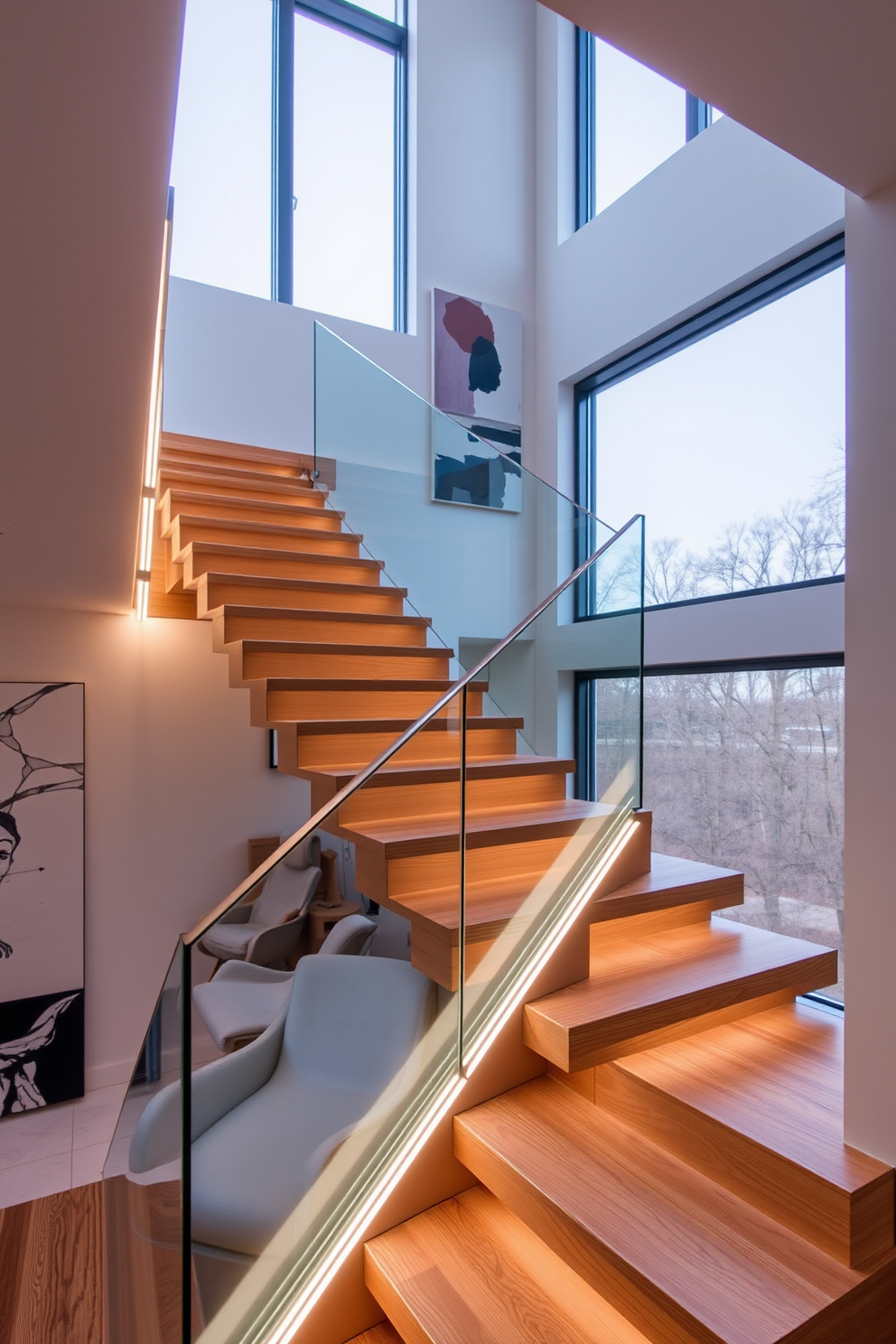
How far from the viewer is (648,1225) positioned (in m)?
1.81

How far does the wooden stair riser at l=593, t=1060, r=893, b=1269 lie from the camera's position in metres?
1.72

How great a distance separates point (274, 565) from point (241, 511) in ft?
1.56

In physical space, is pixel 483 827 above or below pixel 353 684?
below

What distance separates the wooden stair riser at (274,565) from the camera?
3.60 meters

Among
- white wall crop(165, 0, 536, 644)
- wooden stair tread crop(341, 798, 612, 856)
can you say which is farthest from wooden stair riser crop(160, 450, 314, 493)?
wooden stair tread crop(341, 798, 612, 856)

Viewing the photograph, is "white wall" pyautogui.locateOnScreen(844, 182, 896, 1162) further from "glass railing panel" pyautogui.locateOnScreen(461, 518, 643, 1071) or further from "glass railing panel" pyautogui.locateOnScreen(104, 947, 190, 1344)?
"glass railing panel" pyautogui.locateOnScreen(104, 947, 190, 1344)

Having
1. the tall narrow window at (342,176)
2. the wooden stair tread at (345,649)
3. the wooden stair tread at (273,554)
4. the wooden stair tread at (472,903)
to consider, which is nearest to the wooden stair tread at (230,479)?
the wooden stair tread at (273,554)

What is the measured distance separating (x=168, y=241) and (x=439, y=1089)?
7.14 ft

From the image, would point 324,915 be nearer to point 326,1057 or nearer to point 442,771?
point 326,1057

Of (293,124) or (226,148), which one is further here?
(293,124)

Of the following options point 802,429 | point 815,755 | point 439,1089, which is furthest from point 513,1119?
point 802,429

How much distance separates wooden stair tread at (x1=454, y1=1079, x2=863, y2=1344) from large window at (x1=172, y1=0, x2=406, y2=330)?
16.7 feet

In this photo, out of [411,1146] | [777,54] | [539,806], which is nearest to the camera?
[777,54]

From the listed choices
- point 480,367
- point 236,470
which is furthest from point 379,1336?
point 480,367
